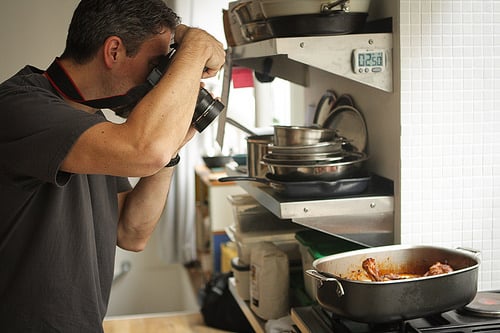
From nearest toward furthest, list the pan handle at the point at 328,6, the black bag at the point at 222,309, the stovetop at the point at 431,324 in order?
the stovetop at the point at 431,324
the pan handle at the point at 328,6
the black bag at the point at 222,309

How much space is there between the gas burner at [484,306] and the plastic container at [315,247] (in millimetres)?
329

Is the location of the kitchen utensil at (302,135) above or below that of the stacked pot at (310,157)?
above

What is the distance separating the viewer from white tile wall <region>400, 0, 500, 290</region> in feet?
5.24

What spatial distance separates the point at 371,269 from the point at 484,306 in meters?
0.25

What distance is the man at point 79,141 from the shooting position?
4.04 ft

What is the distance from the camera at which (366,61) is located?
1.61 metres

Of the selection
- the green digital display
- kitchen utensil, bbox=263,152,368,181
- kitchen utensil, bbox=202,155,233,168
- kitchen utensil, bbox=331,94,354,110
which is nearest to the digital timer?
the green digital display

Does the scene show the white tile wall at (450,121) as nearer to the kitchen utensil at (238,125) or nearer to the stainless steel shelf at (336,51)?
the stainless steel shelf at (336,51)

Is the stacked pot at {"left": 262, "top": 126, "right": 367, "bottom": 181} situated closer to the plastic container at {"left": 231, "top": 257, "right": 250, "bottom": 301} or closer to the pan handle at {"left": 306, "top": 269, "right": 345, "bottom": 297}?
the pan handle at {"left": 306, "top": 269, "right": 345, "bottom": 297}

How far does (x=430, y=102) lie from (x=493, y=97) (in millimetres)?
158

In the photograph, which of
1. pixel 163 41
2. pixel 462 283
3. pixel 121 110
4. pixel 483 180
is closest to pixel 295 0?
pixel 163 41

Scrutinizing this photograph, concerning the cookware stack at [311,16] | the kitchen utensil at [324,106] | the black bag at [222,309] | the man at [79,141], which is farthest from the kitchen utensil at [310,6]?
the black bag at [222,309]

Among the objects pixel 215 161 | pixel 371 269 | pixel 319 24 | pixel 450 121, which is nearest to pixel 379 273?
pixel 371 269

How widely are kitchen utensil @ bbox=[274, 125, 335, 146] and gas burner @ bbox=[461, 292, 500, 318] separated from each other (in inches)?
20.6
